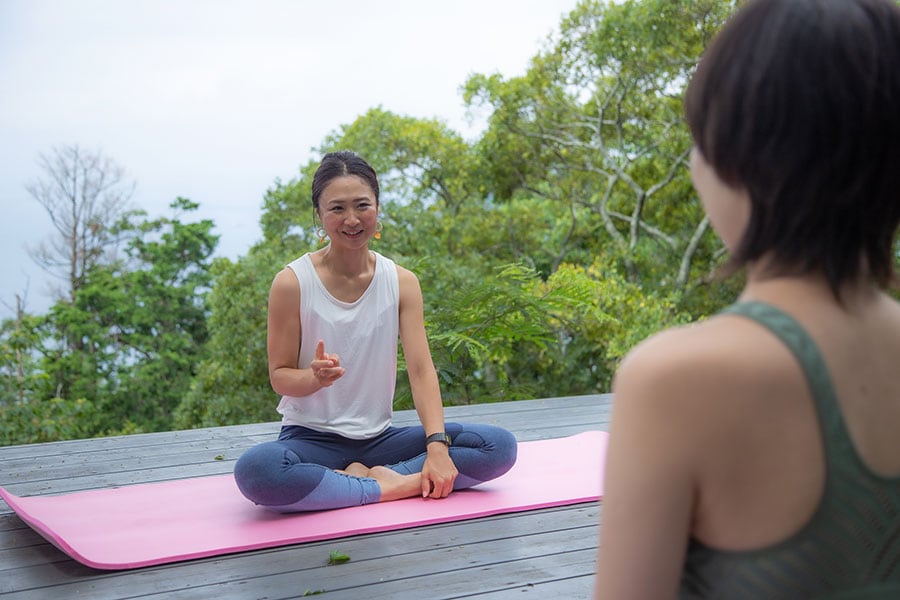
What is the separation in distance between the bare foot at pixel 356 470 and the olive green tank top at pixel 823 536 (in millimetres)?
2075

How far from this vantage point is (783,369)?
59 cm

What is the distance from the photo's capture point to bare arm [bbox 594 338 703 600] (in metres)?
0.59

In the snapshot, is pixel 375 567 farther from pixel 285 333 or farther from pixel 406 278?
pixel 406 278

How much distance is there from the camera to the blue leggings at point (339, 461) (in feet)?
7.99

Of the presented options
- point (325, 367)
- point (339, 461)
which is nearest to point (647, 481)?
point (325, 367)

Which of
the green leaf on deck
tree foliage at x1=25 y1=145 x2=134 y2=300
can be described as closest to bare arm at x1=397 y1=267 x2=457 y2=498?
the green leaf on deck

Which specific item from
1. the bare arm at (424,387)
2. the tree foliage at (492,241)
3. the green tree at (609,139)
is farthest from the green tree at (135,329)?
the bare arm at (424,387)

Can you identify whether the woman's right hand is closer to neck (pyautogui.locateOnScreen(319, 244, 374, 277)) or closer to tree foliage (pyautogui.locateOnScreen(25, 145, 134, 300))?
neck (pyautogui.locateOnScreen(319, 244, 374, 277))

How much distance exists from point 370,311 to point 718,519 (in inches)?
82.9

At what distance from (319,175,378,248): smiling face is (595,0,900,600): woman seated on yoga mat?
1.97m

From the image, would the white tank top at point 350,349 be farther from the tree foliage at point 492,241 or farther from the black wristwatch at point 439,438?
the tree foliage at point 492,241

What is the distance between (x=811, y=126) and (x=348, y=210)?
204 cm

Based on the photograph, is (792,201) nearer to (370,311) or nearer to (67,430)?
(370,311)

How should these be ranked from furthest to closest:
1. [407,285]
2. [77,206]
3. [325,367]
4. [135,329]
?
[135,329], [77,206], [407,285], [325,367]
